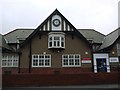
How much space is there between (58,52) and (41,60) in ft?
7.63

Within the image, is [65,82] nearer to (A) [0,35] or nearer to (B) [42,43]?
(B) [42,43]

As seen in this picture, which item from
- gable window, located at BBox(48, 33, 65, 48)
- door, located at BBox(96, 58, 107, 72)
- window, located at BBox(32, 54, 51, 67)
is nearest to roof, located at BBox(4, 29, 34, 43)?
window, located at BBox(32, 54, 51, 67)

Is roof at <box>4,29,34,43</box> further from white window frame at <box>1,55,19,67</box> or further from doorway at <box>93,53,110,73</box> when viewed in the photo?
doorway at <box>93,53,110,73</box>

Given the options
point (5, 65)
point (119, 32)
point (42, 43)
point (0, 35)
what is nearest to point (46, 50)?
point (42, 43)

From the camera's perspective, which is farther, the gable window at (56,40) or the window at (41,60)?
the gable window at (56,40)

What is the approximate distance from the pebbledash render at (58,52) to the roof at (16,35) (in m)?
1.24

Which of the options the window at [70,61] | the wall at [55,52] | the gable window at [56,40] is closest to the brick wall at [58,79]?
the wall at [55,52]

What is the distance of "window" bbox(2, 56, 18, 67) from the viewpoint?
26.0 meters

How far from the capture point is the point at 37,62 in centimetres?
2612

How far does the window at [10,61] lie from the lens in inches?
1024

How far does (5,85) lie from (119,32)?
16.3 m

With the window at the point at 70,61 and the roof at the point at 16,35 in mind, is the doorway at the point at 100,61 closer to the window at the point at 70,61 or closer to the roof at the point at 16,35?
the window at the point at 70,61

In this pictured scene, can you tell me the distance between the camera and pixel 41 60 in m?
26.2

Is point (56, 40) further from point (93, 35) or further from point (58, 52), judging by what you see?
point (93, 35)
